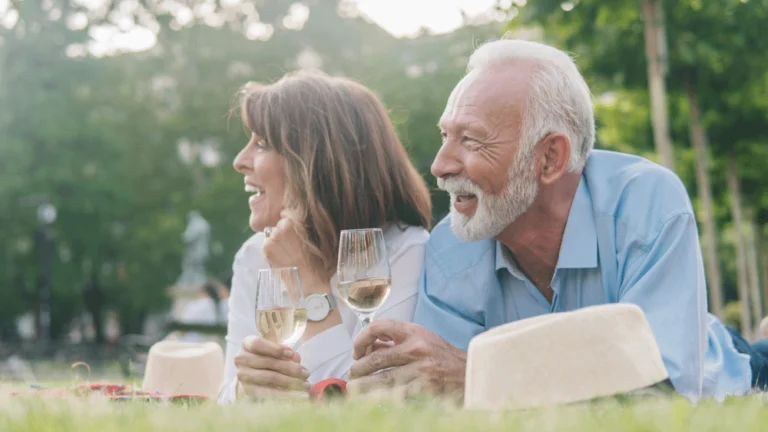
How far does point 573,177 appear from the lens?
404 cm

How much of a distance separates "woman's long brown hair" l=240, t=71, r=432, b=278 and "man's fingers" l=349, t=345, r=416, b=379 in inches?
51.3

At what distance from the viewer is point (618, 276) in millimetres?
3732

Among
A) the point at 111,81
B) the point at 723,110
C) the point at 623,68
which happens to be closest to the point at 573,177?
the point at 623,68

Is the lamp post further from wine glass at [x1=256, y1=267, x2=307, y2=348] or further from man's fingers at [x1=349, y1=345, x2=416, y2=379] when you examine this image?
man's fingers at [x1=349, y1=345, x2=416, y2=379]

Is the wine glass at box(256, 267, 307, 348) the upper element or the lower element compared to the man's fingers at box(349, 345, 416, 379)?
upper

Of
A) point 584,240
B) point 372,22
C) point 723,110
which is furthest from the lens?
point 372,22

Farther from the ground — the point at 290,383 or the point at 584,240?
the point at 584,240

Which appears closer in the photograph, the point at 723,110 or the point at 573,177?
the point at 573,177

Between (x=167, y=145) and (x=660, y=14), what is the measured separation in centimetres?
2664

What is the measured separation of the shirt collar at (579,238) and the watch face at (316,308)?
1.16 m

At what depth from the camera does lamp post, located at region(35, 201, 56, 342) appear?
104ft

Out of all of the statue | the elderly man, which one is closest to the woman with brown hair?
the elderly man

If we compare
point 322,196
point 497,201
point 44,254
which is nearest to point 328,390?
point 497,201

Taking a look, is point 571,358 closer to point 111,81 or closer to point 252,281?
point 252,281
